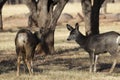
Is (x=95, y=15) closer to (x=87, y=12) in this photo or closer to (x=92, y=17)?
(x=92, y=17)

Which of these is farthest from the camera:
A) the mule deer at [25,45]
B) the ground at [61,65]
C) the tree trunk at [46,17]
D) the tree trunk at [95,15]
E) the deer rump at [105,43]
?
the tree trunk at [95,15]

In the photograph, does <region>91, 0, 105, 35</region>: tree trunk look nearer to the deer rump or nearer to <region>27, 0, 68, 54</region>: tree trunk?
<region>27, 0, 68, 54</region>: tree trunk

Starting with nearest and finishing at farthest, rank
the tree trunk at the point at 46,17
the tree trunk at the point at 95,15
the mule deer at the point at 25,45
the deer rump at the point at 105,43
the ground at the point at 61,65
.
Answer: the mule deer at the point at 25,45 < the ground at the point at 61,65 < the deer rump at the point at 105,43 < the tree trunk at the point at 46,17 < the tree trunk at the point at 95,15

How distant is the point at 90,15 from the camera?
25.0 metres

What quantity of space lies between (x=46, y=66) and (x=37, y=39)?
314 cm

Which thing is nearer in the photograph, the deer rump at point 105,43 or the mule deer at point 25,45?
the mule deer at point 25,45

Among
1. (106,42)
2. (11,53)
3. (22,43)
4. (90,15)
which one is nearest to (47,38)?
(11,53)

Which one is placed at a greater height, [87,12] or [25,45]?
[25,45]

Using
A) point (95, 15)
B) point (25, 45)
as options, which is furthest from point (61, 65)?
point (95, 15)

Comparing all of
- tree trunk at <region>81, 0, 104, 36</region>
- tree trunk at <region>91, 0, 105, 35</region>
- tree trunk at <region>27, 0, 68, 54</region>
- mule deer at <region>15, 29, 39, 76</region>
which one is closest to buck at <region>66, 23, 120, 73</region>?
mule deer at <region>15, 29, 39, 76</region>

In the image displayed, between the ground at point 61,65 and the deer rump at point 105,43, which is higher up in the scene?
the deer rump at point 105,43

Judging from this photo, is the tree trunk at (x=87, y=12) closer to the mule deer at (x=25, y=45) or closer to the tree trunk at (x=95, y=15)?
the tree trunk at (x=95, y=15)

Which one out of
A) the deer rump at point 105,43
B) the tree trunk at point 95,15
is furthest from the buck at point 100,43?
the tree trunk at point 95,15

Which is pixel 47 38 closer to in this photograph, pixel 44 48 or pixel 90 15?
pixel 44 48
